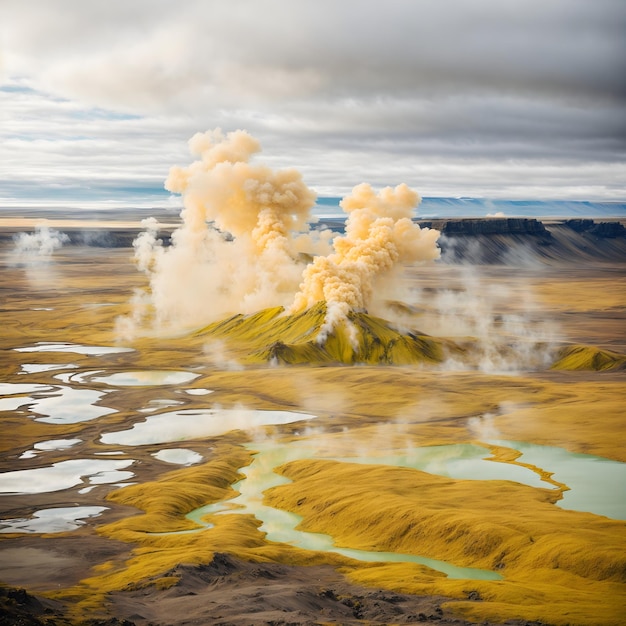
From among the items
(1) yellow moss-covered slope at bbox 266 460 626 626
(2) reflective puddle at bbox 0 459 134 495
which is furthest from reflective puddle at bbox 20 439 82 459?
(1) yellow moss-covered slope at bbox 266 460 626 626

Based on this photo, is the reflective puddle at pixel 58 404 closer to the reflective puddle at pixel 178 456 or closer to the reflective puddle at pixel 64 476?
the reflective puddle at pixel 178 456

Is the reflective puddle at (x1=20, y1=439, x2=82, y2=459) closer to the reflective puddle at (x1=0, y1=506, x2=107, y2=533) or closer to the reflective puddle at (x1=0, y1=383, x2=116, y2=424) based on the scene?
the reflective puddle at (x1=0, y1=383, x2=116, y2=424)

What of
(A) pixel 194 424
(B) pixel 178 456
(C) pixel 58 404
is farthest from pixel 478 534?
(C) pixel 58 404

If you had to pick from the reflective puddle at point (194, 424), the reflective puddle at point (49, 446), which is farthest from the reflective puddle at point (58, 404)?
the reflective puddle at point (49, 446)

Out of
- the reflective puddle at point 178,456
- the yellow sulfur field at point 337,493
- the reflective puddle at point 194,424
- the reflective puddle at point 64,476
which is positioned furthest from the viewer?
the reflective puddle at point 194,424

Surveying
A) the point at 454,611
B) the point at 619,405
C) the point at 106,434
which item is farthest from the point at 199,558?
the point at 619,405
